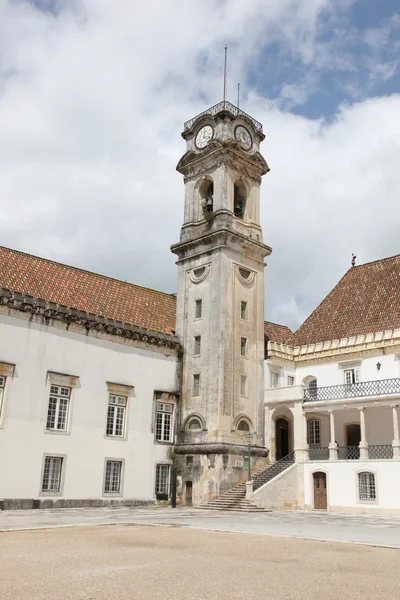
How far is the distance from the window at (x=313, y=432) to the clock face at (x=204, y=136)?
18.1 m

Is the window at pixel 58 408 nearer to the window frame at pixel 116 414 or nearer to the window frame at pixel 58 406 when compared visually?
the window frame at pixel 58 406

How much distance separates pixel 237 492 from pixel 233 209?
1649 cm

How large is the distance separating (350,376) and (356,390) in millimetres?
2447

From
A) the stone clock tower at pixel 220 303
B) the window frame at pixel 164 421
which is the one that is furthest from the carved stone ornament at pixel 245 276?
the window frame at pixel 164 421

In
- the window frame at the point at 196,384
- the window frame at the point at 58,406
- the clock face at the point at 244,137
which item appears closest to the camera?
the window frame at the point at 58,406

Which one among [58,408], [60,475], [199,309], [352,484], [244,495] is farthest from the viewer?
[199,309]

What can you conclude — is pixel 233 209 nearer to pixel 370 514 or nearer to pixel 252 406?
pixel 252 406

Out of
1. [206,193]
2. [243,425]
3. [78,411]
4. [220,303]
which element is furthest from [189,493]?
[206,193]

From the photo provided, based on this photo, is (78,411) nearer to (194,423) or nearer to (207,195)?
(194,423)

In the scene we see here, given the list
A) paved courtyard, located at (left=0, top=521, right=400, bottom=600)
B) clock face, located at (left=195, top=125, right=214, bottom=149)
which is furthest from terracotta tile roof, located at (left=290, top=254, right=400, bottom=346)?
paved courtyard, located at (left=0, top=521, right=400, bottom=600)

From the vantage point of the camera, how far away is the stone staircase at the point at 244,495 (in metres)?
27.4

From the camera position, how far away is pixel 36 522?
59.4 ft

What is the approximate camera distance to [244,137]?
36.9 meters

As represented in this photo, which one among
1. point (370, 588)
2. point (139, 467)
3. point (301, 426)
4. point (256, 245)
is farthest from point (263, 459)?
point (370, 588)
